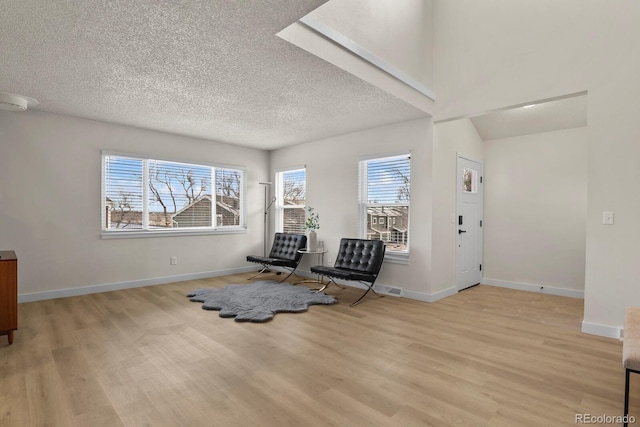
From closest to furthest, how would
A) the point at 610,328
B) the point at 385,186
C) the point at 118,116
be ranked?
1. the point at 610,328
2. the point at 118,116
3. the point at 385,186

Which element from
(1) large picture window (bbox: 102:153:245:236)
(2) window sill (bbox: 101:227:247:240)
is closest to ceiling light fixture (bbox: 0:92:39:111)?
(1) large picture window (bbox: 102:153:245:236)

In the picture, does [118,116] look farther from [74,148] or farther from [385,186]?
[385,186]

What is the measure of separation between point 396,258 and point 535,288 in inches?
94.6

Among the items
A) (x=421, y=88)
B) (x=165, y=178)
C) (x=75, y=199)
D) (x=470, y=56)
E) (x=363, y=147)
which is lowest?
(x=75, y=199)

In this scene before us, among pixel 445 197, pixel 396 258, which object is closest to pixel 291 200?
A: pixel 396 258

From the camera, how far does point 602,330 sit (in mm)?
3232

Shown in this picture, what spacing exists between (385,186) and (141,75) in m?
3.45

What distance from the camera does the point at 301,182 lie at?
6.41 m

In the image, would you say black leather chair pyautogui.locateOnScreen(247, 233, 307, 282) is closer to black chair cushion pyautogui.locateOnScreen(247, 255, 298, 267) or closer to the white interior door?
black chair cushion pyautogui.locateOnScreen(247, 255, 298, 267)

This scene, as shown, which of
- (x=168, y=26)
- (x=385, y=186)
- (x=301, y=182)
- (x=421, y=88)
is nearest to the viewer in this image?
(x=168, y=26)

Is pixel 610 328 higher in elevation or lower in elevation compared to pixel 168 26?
lower

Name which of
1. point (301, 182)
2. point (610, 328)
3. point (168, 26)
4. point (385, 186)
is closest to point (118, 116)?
point (168, 26)

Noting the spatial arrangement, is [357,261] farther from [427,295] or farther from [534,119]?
[534,119]

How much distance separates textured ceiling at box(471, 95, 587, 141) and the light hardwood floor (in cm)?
276
